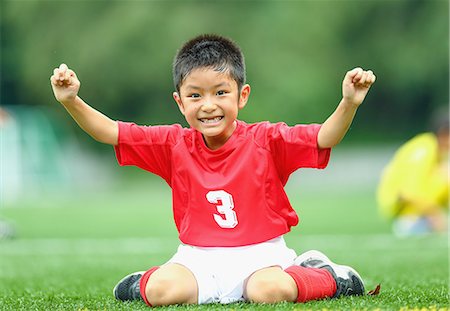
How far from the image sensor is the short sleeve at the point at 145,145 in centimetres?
392

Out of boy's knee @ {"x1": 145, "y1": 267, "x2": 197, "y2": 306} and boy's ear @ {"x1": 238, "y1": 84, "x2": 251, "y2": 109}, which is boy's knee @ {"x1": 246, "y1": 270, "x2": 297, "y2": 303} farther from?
boy's ear @ {"x1": 238, "y1": 84, "x2": 251, "y2": 109}

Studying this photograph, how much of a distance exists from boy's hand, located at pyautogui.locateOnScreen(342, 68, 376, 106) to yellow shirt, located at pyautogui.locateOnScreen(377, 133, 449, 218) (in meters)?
6.57

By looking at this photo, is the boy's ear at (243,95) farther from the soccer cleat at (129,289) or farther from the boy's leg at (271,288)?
the soccer cleat at (129,289)

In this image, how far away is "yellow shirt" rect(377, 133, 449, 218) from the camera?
9938 mm

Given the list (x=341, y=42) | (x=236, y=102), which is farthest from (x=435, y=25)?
(x=236, y=102)

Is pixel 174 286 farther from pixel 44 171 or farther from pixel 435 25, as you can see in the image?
pixel 435 25

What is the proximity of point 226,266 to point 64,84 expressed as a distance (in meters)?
0.97

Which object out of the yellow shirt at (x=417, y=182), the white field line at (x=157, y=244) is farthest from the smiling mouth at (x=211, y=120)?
the yellow shirt at (x=417, y=182)

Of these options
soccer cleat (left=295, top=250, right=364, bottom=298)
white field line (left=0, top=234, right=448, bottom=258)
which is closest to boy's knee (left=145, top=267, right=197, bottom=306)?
soccer cleat (left=295, top=250, right=364, bottom=298)

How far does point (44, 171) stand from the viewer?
71.9 ft

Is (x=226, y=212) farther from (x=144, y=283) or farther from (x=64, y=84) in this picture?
(x=64, y=84)

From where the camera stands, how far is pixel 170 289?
3.59 m

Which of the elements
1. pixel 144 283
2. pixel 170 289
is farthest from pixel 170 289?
pixel 144 283

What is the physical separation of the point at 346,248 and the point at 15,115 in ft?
56.5
